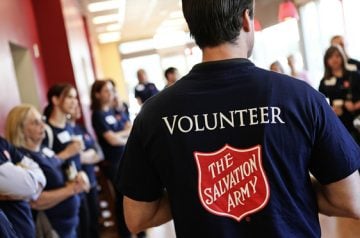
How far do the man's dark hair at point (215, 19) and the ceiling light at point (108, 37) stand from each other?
1346 cm

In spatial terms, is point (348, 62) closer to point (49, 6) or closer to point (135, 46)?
point (49, 6)

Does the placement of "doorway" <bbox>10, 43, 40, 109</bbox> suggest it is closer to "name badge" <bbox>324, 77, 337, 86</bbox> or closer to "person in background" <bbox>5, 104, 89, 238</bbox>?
"person in background" <bbox>5, 104, 89, 238</bbox>

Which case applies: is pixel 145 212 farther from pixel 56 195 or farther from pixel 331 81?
pixel 331 81

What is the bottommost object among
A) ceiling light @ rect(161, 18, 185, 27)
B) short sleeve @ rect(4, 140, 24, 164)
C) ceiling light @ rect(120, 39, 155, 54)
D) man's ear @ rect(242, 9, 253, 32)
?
short sleeve @ rect(4, 140, 24, 164)

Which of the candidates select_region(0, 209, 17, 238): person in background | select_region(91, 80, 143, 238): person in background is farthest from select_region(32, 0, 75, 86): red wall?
select_region(0, 209, 17, 238): person in background

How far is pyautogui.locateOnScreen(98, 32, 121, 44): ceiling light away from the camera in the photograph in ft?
47.3

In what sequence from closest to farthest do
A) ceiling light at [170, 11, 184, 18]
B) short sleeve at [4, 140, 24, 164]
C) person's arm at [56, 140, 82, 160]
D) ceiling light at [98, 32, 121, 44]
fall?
short sleeve at [4, 140, 24, 164]
person's arm at [56, 140, 82, 160]
ceiling light at [170, 11, 184, 18]
ceiling light at [98, 32, 121, 44]

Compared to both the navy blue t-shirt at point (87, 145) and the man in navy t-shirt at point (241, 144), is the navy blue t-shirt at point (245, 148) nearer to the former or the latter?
the man in navy t-shirt at point (241, 144)

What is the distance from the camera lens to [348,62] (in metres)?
4.39

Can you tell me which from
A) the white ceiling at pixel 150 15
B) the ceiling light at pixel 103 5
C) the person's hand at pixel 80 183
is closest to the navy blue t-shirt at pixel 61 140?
the person's hand at pixel 80 183

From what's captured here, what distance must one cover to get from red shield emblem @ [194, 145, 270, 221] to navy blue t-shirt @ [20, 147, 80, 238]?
161cm

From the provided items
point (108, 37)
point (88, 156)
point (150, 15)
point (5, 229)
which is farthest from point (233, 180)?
point (108, 37)

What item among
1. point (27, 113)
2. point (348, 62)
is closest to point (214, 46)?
point (27, 113)

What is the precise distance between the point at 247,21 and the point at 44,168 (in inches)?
69.3
